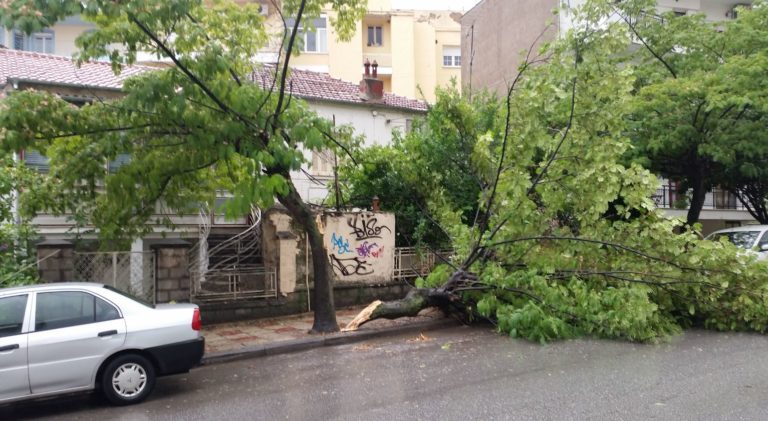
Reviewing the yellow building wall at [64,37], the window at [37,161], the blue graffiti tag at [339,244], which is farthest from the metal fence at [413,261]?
the yellow building wall at [64,37]

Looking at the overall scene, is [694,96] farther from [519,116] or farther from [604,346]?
[604,346]

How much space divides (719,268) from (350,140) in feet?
22.9

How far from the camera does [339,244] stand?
13812mm

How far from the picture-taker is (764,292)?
9.85 m

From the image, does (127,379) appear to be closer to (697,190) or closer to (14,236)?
(14,236)

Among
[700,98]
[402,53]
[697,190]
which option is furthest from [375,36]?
[700,98]

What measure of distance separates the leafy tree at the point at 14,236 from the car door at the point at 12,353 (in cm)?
368

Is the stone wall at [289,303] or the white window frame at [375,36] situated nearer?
the stone wall at [289,303]

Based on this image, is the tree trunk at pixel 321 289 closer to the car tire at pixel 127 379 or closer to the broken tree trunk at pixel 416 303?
the broken tree trunk at pixel 416 303

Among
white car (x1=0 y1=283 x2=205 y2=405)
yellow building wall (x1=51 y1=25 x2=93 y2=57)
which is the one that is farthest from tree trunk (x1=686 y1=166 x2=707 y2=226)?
yellow building wall (x1=51 y1=25 x2=93 y2=57)

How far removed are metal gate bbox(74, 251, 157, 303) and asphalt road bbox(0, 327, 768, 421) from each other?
8.88ft

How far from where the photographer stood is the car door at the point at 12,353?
6090 millimetres

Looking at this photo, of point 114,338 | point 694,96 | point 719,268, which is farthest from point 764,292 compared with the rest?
point 114,338

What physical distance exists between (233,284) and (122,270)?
7.21ft
